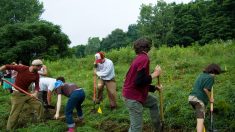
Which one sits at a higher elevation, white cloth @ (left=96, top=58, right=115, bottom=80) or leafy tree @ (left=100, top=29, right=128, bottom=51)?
leafy tree @ (left=100, top=29, right=128, bottom=51)

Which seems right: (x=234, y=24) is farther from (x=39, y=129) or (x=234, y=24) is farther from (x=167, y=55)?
(x=39, y=129)

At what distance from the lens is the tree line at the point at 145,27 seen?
29.4m

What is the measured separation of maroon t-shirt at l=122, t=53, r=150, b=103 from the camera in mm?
5910

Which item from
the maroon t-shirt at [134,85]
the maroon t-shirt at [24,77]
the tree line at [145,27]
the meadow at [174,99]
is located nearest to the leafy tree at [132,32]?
the tree line at [145,27]

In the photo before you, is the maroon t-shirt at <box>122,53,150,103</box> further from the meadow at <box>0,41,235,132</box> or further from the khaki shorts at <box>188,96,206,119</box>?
the meadow at <box>0,41,235,132</box>

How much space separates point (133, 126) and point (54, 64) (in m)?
15.8

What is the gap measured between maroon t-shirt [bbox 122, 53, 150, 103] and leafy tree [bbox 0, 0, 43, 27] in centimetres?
3511

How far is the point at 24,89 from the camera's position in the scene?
29.6 feet

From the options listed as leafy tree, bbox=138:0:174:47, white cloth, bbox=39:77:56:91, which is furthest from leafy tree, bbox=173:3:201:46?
white cloth, bbox=39:77:56:91

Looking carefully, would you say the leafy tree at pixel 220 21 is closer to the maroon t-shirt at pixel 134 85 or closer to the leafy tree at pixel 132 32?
the maroon t-shirt at pixel 134 85

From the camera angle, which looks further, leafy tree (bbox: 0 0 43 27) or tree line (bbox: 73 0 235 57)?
leafy tree (bbox: 0 0 43 27)

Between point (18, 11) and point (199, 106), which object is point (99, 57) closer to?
point (199, 106)

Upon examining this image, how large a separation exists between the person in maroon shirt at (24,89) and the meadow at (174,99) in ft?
1.24

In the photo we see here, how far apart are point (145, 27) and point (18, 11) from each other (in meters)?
18.3
